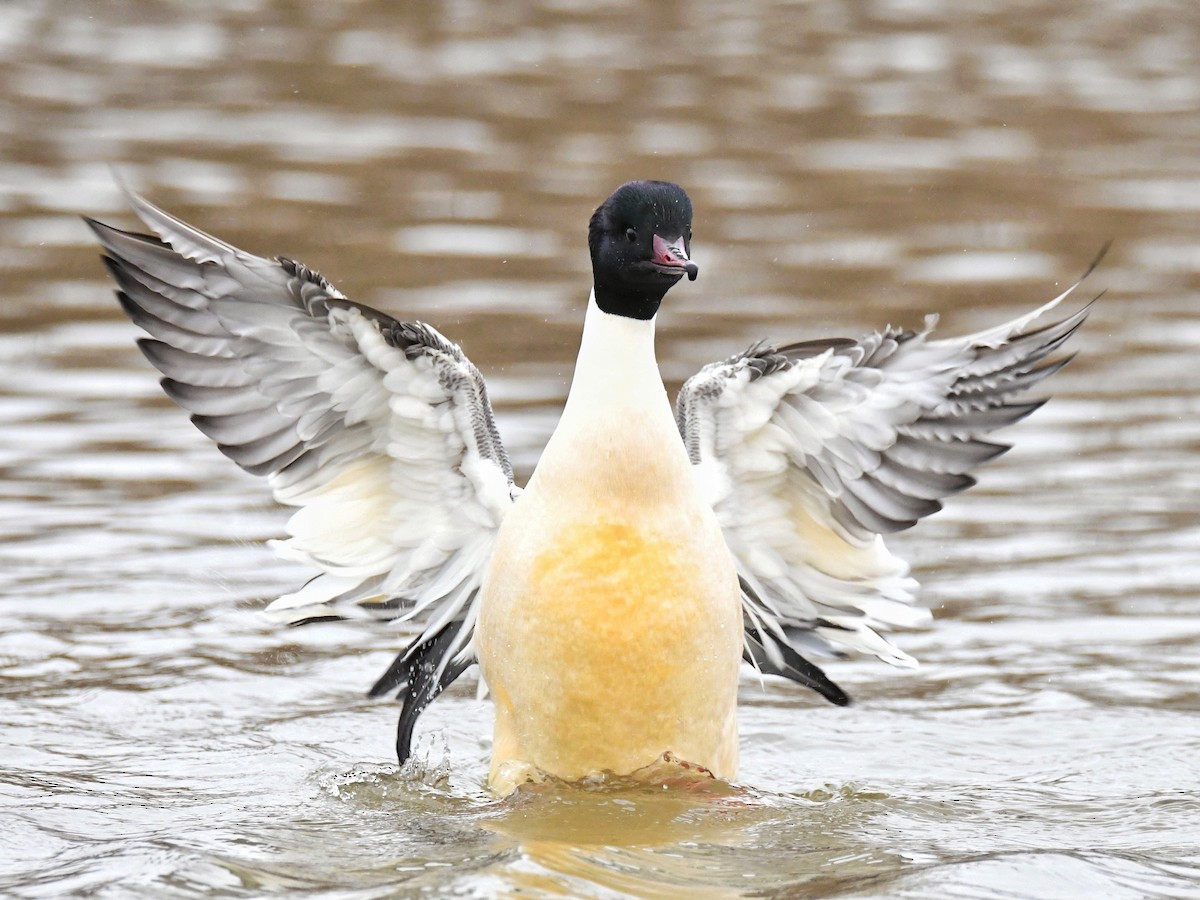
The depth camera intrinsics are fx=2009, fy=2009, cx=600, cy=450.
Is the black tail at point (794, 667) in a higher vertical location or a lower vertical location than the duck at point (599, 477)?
lower

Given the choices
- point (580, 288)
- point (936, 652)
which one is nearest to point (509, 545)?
point (936, 652)

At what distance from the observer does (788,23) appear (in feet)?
83.5

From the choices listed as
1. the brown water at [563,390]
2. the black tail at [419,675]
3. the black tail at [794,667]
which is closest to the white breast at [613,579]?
the brown water at [563,390]

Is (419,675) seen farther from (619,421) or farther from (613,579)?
(619,421)

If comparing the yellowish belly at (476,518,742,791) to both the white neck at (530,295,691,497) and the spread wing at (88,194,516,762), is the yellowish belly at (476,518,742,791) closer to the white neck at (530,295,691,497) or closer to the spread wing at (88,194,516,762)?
the white neck at (530,295,691,497)

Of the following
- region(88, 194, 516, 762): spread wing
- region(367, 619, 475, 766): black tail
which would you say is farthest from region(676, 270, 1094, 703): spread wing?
region(367, 619, 475, 766): black tail

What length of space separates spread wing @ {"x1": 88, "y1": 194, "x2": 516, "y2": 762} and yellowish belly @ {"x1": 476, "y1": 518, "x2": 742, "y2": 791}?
516 mm

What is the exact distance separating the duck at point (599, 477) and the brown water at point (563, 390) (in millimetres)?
467

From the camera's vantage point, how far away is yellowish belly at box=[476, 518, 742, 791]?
7.12m

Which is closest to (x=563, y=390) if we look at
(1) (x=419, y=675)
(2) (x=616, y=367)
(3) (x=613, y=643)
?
(1) (x=419, y=675)

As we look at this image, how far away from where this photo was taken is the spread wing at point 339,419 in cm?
728

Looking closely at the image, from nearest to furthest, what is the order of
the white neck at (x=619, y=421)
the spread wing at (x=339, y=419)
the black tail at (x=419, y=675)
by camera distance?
the white neck at (x=619, y=421) < the spread wing at (x=339, y=419) < the black tail at (x=419, y=675)

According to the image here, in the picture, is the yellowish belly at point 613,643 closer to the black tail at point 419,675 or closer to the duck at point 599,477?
the duck at point 599,477

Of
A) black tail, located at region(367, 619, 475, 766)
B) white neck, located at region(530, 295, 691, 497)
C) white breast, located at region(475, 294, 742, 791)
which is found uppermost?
white neck, located at region(530, 295, 691, 497)
